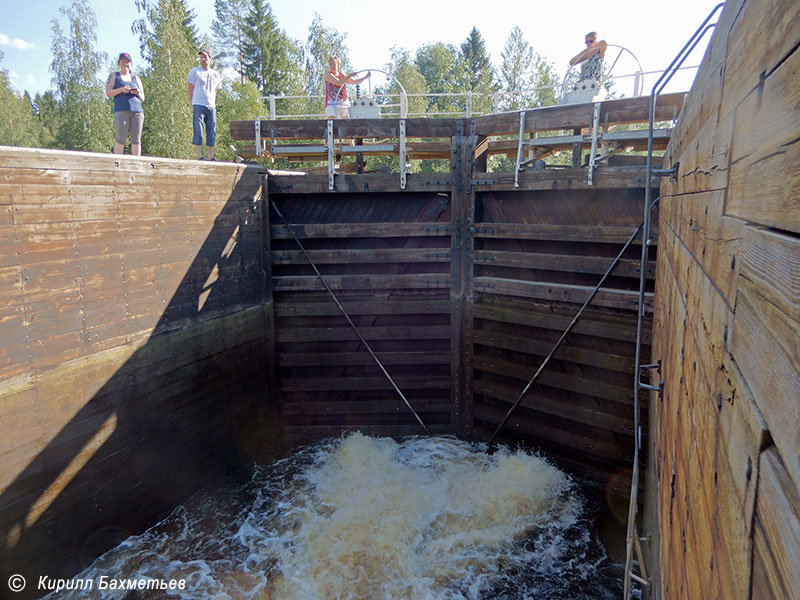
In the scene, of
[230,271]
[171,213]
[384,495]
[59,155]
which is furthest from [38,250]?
[384,495]

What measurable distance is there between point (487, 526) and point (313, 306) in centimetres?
391

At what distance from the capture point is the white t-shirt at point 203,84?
8.14 m

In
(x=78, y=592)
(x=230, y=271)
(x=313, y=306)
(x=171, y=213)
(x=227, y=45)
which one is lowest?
(x=78, y=592)

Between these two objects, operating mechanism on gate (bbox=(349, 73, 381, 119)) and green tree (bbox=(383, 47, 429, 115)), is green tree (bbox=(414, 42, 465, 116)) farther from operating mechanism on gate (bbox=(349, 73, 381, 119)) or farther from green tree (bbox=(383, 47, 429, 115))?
operating mechanism on gate (bbox=(349, 73, 381, 119))

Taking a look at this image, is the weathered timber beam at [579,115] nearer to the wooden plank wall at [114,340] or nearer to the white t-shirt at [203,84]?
the wooden plank wall at [114,340]

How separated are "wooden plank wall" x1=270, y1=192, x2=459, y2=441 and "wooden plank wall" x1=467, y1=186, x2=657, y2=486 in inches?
21.9

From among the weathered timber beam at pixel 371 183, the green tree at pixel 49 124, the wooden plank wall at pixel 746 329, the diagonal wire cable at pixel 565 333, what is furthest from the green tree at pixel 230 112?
the wooden plank wall at pixel 746 329

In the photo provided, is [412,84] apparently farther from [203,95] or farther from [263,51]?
[203,95]

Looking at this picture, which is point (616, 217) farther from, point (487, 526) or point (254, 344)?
point (254, 344)

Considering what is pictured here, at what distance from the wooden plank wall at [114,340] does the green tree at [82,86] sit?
21464 mm

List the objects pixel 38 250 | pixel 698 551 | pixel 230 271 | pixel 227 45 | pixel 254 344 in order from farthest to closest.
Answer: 1. pixel 227 45
2. pixel 254 344
3. pixel 230 271
4. pixel 38 250
5. pixel 698 551

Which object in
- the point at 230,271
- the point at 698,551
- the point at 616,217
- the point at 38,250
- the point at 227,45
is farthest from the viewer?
the point at 227,45

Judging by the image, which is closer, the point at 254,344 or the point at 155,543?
the point at 155,543

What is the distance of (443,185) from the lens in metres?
7.73
